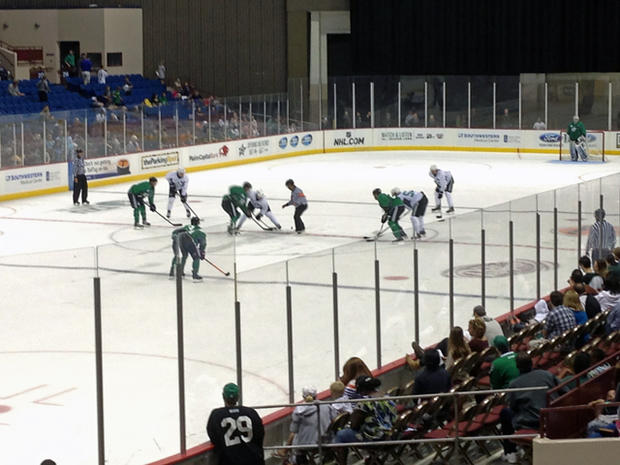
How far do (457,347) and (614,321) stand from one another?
5.72 ft

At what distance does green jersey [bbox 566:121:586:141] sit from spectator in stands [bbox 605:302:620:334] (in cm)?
2324

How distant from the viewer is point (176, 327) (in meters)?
8.91

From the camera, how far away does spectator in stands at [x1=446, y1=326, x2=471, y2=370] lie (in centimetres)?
1066

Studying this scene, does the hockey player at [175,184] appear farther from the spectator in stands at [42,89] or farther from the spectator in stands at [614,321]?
the spectator in stands at [42,89]

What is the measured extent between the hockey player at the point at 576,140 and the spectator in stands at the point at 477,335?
23727 mm

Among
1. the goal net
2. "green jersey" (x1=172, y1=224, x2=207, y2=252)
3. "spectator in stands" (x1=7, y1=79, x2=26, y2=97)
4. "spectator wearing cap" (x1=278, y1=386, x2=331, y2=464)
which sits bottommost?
"spectator wearing cap" (x1=278, y1=386, x2=331, y2=464)

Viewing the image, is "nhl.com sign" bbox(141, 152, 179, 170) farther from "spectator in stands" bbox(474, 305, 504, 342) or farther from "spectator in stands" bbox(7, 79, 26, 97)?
"spectator in stands" bbox(474, 305, 504, 342)

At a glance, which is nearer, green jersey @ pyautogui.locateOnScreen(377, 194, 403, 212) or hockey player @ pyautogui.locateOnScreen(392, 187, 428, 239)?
hockey player @ pyautogui.locateOnScreen(392, 187, 428, 239)

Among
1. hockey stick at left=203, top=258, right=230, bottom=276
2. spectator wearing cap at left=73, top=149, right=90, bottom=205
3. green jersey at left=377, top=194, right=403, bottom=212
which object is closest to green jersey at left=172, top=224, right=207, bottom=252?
hockey stick at left=203, top=258, right=230, bottom=276

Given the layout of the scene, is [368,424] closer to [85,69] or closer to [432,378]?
[432,378]

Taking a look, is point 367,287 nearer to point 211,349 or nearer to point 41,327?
point 211,349

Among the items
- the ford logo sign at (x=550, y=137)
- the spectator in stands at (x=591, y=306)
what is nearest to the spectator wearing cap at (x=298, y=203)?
the spectator in stands at (x=591, y=306)

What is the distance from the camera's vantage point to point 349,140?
38.6 m

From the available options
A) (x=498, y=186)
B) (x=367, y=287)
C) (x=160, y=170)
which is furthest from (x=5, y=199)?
(x=367, y=287)
